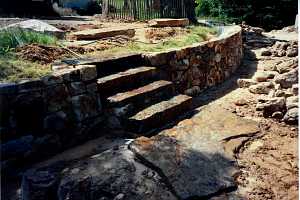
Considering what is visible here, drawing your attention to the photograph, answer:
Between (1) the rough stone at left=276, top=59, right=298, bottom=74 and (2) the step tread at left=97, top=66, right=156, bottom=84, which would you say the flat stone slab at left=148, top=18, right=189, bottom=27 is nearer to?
(1) the rough stone at left=276, top=59, right=298, bottom=74

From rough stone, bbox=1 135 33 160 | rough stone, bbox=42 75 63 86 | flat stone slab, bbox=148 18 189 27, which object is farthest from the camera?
flat stone slab, bbox=148 18 189 27

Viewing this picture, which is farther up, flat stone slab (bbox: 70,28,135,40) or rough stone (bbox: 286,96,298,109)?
flat stone slab (bbox: 70,28,135,40)

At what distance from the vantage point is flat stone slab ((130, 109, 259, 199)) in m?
3.30

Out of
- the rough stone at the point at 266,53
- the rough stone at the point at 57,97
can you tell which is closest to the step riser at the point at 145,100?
the rough stone at the point at 57,97

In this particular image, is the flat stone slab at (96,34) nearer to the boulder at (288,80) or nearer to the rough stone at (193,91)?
the rough stone at (193,91)

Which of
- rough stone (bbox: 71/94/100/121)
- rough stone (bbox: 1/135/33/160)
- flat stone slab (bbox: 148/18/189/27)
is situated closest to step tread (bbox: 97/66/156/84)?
rough stone (bbox: 71/94/100/121)

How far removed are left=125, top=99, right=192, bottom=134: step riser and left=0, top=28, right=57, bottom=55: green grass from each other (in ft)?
5.44

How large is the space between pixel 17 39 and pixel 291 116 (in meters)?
3.42

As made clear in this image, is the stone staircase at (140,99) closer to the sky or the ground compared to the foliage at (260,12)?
closer to the ground

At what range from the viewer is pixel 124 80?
4.72 metres

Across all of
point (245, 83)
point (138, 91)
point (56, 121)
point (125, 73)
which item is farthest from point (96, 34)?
point (56, 121)

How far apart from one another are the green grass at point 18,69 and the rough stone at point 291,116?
2756mm

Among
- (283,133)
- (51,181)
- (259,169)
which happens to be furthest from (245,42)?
(51,181)

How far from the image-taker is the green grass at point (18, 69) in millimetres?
3848
